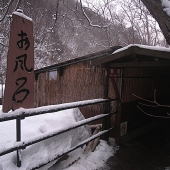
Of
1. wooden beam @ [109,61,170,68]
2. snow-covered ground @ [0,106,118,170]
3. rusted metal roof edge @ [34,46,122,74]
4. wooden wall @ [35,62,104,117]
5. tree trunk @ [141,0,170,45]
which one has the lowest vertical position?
snow-covered ground @ [0,106,118,170]

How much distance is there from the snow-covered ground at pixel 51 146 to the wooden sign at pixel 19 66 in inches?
14.2

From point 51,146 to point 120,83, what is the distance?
3142 mm

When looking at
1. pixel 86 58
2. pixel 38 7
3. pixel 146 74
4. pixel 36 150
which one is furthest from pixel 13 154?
pixel 38 7

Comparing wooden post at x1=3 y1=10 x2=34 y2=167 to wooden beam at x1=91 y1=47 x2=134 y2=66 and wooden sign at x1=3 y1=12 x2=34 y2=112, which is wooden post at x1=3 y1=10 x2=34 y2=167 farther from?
wooden beam at x1=91 y1=47 x2=134 y2=66

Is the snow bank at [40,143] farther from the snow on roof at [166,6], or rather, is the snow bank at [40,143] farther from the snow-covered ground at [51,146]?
the snow on roof at [166,6]

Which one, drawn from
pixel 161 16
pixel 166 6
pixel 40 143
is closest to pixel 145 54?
pixel 161 16

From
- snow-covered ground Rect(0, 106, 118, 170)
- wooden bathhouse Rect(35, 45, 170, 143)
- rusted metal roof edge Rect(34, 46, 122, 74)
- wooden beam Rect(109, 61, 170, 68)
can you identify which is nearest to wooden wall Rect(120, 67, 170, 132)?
wooden bathhouse Rect(35, 45, 170, 143)

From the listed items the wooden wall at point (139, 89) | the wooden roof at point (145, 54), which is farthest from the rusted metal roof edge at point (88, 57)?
the wooden roof at point (145, 54)

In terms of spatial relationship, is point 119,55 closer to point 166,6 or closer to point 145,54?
point 145,54

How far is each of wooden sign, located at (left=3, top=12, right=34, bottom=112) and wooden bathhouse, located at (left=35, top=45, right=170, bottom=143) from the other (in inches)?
94.9

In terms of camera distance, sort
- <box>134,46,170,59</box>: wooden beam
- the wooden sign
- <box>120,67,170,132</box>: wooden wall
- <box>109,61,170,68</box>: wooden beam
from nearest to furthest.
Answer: the wooden sign
<box>134,46,170,59</box>: wooden beam
<box>109,61,170,68</box>: wooden beam
<box>120,67,170,132</box>: wooden wall

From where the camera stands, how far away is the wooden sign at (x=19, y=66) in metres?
2.70

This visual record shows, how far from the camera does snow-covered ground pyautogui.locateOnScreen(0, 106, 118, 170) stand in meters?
2.94

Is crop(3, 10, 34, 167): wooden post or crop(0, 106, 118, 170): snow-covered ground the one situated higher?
crop(3, 10, 34, 167): wooden post
